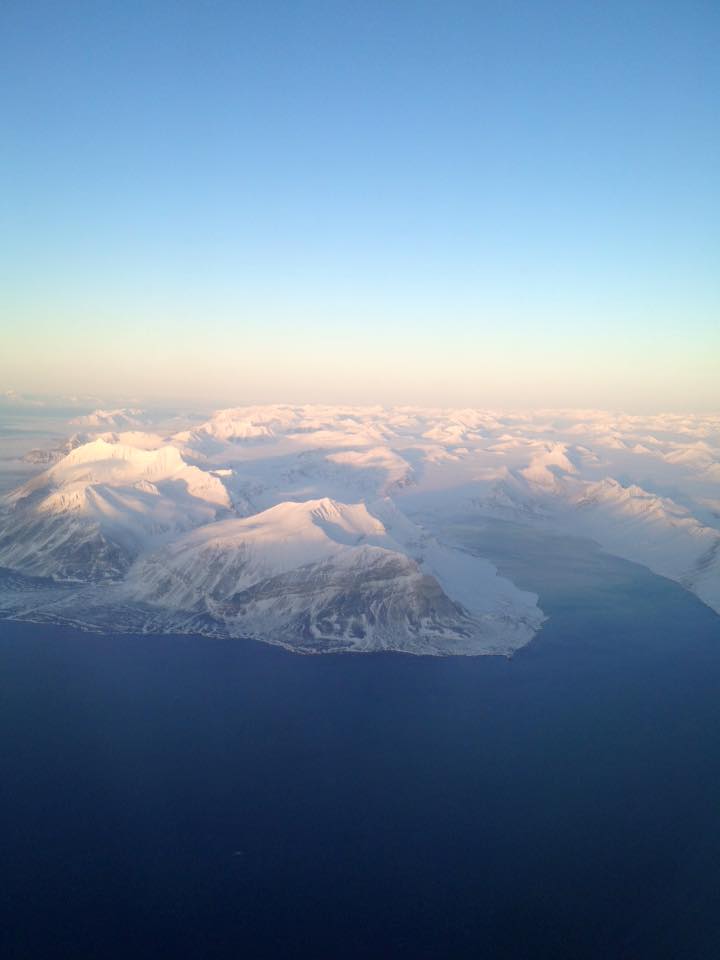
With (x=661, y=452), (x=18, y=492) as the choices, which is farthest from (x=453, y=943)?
(x=661, y=452)

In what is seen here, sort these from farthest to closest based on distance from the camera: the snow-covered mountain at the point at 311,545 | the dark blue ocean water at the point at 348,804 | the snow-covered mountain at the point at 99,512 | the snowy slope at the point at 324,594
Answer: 1. the snow-covered mountain at the point at 99,512
2. the snow-covered mountain at the point at 311,545
3. the snowy slope at the point at 324,594
4. the dark blue ocean water at the point at 348,804

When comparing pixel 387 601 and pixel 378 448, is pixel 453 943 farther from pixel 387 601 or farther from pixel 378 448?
pixel 378 448

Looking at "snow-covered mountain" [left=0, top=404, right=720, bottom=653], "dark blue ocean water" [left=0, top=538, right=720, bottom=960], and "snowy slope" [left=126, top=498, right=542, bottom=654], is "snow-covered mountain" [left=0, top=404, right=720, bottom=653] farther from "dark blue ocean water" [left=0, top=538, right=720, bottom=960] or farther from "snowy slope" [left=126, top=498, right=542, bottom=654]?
"dark blue ocean water" [left=0, top=538, right=720, bottom=960]

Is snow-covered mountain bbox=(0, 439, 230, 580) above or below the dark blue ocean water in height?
above

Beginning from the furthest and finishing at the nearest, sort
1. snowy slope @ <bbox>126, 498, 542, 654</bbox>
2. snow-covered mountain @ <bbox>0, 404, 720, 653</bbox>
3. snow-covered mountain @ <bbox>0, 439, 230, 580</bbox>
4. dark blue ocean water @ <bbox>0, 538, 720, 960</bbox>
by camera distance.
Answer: snow-covered mountain @ <bbox>0, 439, 230, 580</bbox> → snow-covered mountain @ <bbox>0, 404, 720, 653</bbox> → snowy slope @ <bbox>126, 498, 542, 654</bbox> → dark blue ocean water @ <bbox>0, 538, 720, 960</bbox>

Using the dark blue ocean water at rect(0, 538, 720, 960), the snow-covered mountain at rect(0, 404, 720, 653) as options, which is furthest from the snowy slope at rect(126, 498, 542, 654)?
the dark blue ocean water at rect(0, 538, 720, 960)

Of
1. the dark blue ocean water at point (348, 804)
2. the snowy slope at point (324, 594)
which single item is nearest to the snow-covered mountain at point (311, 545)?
the snowy slope at point (324, 594)

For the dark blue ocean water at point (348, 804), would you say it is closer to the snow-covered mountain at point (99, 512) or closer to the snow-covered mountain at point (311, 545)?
the snow-covered mountain at point (311, 545)

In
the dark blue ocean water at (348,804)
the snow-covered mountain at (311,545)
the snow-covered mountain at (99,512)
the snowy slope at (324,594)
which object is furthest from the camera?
the snow-covered mountain at (99,512)
